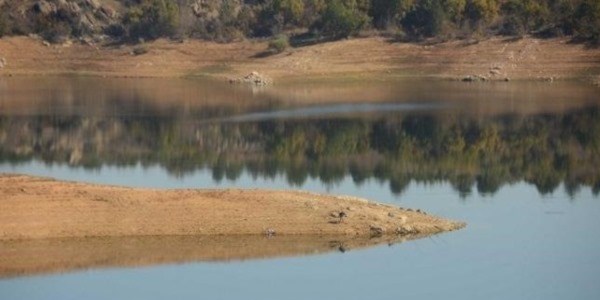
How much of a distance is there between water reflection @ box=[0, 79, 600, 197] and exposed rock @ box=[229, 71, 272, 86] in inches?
228

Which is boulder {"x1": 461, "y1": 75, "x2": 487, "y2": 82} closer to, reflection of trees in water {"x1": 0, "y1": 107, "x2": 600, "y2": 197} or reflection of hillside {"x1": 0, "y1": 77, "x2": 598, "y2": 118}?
reflection of hillside {"x1": 0, "y1": 77, "x2": 598, "y2": 118}

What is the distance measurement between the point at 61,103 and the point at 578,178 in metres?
27.9

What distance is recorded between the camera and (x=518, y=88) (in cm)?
6200

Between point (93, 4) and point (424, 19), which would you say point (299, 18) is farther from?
point (93, 4)

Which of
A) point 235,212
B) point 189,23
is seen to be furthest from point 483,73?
point 235,212

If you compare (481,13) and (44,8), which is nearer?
(481,13)

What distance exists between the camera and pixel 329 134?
140ft

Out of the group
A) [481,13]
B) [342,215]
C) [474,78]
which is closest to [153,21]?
[481,13]

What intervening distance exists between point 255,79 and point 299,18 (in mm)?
14658

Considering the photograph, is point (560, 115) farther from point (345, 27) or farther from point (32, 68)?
point (32, 68)

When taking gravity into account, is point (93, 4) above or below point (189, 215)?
below

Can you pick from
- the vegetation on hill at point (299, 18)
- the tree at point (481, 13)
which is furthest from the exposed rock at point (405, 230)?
the tree at point (481, 13)

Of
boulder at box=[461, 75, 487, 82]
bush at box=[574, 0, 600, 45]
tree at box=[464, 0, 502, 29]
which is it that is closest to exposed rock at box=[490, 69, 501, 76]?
boulder at box=[461, 75, 487, 82]

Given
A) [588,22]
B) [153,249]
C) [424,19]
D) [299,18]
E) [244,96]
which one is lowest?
[244,96]
